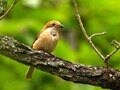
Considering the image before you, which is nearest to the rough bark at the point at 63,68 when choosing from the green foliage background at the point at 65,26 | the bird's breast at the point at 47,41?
the bird's breast at the point at 47,41

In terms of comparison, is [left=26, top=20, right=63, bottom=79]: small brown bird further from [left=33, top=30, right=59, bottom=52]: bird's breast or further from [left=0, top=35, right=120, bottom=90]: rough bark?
[left=0, top=35, right=120, bottom=90]: rough bark

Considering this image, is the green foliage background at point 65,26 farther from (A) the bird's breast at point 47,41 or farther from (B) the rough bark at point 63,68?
(B) the rough bark at point 63,68

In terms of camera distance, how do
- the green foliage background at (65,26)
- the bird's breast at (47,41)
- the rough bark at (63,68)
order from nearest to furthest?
the rough bark at (63,68) → the bird's breast at (47,41) → the green foliage background at (65,26)

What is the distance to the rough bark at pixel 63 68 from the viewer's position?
6.50m

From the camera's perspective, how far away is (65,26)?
1222 cm

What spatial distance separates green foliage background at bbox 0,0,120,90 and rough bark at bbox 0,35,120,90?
188 inches

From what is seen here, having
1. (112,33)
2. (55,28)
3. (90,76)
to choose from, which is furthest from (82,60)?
(90,76)

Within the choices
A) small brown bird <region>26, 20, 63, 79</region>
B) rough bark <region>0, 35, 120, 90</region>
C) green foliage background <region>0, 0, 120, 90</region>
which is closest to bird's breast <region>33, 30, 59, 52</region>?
small brown bird <region>26, 20, 63, 79</region>

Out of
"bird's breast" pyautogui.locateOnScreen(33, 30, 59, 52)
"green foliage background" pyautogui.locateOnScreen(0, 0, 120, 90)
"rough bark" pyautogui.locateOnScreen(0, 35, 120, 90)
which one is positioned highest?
"green foliage background" pyautogui.locateOnScreen(0, 0, 120, 90)

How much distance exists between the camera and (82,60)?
→ 11984mm

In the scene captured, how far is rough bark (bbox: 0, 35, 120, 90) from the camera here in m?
6.50

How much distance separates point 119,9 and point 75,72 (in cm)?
593

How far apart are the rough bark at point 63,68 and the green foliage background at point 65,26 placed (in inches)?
188

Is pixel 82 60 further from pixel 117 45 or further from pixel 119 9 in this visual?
pixel 117 45
